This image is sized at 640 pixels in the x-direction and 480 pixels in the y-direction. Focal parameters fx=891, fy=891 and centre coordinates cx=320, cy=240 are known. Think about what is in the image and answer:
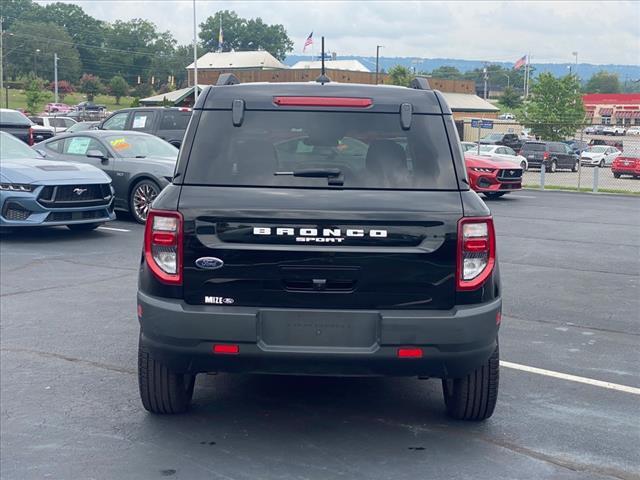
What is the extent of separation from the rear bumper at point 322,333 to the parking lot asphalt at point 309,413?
52 centimetres

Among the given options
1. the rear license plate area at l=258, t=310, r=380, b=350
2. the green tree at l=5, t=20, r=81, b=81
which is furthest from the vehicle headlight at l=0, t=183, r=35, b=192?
the green tree at l=5, t=20, r=81, b=81

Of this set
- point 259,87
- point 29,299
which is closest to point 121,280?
Result: point 29,299

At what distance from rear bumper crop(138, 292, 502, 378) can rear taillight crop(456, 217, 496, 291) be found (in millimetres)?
144

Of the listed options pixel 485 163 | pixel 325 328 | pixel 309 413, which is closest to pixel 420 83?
pixel 325 328

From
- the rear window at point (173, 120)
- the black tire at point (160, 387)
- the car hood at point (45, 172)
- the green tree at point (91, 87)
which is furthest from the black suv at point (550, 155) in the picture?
the green tree at point (91, 87)

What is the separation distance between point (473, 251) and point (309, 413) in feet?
4.99

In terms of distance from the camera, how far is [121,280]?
31.4 feet

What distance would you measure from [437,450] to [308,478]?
79cm

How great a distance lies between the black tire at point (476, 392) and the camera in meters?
4.86

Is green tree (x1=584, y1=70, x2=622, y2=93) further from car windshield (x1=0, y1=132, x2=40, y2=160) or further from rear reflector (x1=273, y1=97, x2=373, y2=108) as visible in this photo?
rear reflector (x1=273, y1=97, x2=373, y2=108)

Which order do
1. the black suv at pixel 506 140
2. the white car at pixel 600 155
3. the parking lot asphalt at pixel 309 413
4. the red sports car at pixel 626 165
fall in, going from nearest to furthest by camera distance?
the parking lot asphalt at pixel 309 413 < the red sports car at pixel 626 165 < the white car at pixel 600 155 < the black suv at pixel 506 140

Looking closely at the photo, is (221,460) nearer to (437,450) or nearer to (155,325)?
(155,325)

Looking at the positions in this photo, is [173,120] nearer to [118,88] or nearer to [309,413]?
[309,413]

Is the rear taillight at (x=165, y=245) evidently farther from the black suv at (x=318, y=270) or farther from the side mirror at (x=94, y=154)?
the side mirror at (x=94, y=154)
